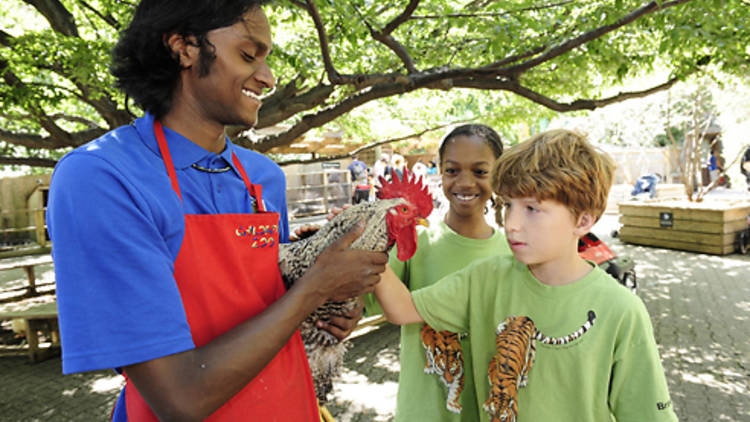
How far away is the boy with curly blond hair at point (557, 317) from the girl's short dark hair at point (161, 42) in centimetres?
118

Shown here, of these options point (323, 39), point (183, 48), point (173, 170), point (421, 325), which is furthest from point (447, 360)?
point (323, 39)

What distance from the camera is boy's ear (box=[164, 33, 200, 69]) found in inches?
52.9

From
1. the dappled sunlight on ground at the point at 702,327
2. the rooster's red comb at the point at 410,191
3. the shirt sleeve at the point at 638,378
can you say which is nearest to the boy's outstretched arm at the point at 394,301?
the rooster's red comb at the point at 410,191

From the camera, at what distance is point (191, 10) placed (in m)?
1.32

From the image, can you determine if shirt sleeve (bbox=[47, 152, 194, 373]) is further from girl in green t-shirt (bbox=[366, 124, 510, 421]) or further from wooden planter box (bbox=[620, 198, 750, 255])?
wooden planter box (bbox=[620, 198, 750, 255])

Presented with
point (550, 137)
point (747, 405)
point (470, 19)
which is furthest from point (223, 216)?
point (747, 405)

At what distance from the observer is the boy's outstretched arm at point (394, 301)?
76.2 inches

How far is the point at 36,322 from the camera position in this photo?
5.88 metres

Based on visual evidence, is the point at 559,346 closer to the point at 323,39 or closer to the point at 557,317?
the point at 557,317

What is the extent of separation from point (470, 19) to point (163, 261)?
4941 mm

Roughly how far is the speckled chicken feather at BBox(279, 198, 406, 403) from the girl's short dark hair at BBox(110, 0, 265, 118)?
721 millimetres

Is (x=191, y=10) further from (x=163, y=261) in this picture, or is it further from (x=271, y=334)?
(x=271, y=334)

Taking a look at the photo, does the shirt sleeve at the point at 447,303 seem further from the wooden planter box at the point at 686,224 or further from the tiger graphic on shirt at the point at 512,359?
the wooden planter box at the point at 686,224

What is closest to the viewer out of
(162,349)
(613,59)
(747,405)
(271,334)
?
(162,349)
